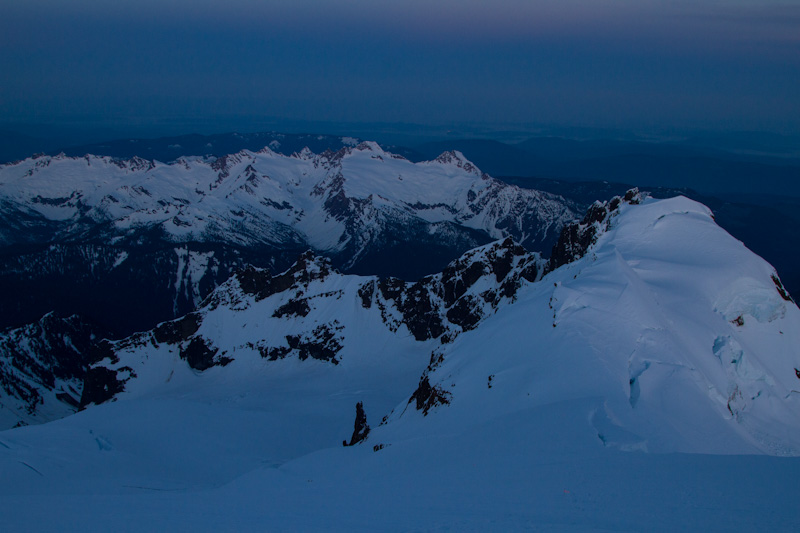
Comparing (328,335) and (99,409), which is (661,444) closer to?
(99,409)

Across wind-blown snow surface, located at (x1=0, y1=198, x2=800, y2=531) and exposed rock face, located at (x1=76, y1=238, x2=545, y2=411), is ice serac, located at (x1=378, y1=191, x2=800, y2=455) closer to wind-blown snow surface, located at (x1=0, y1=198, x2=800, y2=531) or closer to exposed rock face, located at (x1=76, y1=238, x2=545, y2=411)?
wind-blown snow surface, located at (x1=0, y1=198, x2=800, y2=531)

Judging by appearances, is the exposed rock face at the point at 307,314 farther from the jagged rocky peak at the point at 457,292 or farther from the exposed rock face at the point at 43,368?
the exposed rock face at the point at 43,368

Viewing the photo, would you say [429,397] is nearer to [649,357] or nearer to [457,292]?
[649,357]

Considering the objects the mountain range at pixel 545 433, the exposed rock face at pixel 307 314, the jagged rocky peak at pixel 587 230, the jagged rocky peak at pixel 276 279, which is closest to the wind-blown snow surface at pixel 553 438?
the mountain range at pixel 545 433

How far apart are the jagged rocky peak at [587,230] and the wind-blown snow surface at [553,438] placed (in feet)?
12.0

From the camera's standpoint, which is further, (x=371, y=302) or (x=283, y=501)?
(x=371, y=302)

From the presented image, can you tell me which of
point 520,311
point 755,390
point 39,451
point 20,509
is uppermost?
point 520,311

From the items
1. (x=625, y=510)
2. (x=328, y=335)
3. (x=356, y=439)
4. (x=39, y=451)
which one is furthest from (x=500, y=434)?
(x=328, y=335)

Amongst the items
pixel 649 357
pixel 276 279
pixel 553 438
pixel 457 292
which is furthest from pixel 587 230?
pixel 276 279

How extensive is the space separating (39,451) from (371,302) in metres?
84.2

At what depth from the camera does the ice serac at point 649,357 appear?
2539 centimetres

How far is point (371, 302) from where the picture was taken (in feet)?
399

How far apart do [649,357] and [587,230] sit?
46.5 m

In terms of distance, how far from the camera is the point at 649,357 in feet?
97.7
